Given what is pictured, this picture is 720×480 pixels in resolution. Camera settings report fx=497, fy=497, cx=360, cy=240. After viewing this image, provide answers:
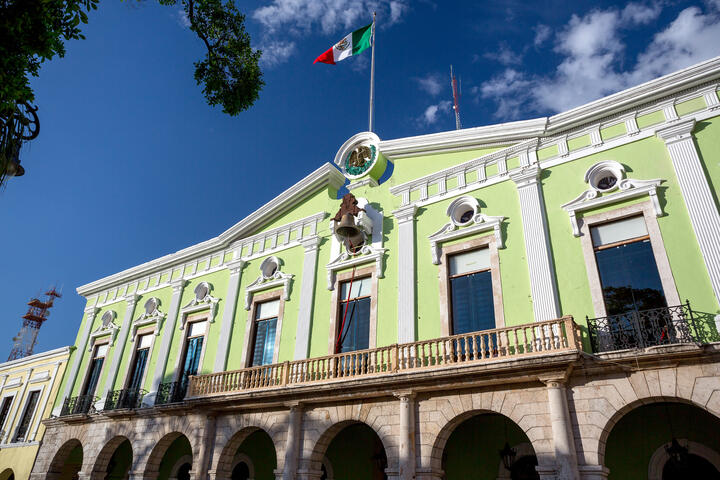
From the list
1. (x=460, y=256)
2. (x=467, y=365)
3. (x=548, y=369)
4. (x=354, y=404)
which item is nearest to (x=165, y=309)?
(x=354, y=404)

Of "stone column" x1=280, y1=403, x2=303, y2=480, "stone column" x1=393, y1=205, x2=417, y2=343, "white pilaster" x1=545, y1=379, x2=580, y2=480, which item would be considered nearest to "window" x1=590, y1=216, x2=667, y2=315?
"white pilaster" x1=545, y1=379, x2=580, y2=480

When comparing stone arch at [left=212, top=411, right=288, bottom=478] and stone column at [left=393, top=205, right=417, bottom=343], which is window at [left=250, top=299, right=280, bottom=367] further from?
stone column at [left=393, top=205, right=417, bottom=343]

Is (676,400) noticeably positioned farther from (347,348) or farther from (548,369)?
A: (347,348)

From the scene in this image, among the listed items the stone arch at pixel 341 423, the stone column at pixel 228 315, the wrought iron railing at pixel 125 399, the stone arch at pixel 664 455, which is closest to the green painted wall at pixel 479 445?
the stone arch at pixel 341 423

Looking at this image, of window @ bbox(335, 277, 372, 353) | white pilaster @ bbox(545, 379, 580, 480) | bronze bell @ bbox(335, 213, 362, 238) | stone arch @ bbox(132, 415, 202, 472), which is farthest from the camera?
Result: stone arch @ bbox(132, 415, 202, 472)

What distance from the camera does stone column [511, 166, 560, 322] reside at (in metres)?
11.0

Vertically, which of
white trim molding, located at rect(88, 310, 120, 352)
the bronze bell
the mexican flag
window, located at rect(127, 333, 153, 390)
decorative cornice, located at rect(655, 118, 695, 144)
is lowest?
window, located at rect(127, 333, 153, 390)

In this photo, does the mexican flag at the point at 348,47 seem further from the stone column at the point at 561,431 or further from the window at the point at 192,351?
the stone column at the point at 561,431

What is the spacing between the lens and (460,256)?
13.2 metres

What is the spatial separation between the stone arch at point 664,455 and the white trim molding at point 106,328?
19.5 m

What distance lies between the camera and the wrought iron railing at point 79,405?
19281 millimetres

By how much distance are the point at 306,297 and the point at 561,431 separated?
848cm

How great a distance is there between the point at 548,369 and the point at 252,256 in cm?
1154

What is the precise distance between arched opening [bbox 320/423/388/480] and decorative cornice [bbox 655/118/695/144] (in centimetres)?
993
